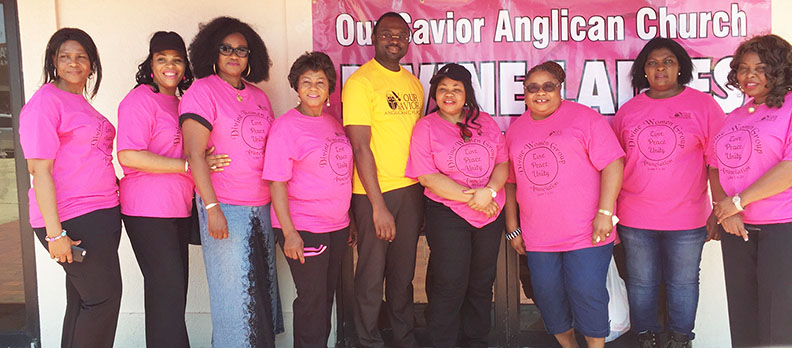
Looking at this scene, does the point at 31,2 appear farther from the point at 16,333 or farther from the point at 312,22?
the point at 16,333

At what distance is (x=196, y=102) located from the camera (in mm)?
2852

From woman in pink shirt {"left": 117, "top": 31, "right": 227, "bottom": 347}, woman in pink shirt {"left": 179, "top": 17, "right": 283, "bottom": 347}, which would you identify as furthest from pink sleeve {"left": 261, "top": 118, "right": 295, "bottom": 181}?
woman in pink shirt {"left": 117, "top": 31, "right": 227, "bottom": 347}

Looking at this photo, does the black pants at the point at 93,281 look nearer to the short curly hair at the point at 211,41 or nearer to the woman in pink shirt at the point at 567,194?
the short curly hair at the point at 211,41

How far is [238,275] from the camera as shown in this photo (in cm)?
300

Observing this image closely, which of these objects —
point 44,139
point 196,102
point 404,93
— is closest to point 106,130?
point 44,139

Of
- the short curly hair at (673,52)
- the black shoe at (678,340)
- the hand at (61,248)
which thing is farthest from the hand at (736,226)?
the hand at (61,248)

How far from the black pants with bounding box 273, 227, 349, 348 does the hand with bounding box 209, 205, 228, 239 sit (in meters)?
0.28

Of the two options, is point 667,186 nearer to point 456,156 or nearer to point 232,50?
point 456,156

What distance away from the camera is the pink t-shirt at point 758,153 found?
2592 millimetres

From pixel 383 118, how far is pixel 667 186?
1.59 meters

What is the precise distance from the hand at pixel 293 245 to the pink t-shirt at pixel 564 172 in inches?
48.3

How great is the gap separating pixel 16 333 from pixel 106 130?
6.74 feet

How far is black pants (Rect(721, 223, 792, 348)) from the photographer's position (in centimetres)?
260

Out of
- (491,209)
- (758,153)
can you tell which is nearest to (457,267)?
(491,209)
